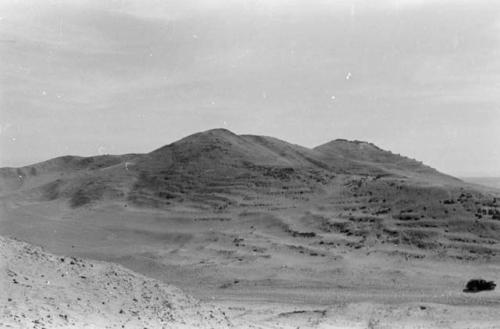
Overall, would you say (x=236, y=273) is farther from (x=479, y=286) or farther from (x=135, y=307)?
(x=135, y=307)

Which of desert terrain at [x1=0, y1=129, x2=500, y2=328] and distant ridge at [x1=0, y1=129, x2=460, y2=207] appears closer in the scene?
desert terrain at [x1=0, y1=129, x2=500, y2=328]

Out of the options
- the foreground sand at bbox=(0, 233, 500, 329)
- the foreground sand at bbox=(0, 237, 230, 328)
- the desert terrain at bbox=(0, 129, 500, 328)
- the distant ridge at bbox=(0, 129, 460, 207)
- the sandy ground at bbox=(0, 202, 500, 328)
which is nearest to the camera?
→ the foreground sand at bbox=(0, 237, 230, 328)

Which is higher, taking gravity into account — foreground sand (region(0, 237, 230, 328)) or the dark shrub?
foreground sand (region(0, 237, 230, 328))

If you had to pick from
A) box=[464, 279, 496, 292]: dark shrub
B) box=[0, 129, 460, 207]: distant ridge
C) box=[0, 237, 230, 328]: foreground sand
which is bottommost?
box=[464, 279, 496, 292]: dark shrub

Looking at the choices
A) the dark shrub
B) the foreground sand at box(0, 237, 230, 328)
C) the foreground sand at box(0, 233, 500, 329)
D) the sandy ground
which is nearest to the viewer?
the foreground sand at box(0, 237, 230, 328)

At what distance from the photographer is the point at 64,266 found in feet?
41.9

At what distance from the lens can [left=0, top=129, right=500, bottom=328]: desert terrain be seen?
1321cm

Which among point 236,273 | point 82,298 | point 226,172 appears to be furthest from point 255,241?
point 82,298

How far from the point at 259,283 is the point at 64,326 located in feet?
47.4

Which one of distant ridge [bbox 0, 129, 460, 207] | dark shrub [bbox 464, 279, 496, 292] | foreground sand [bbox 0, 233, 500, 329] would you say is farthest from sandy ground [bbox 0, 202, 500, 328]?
distant ridge [bbox 0, 129, 460, 207]

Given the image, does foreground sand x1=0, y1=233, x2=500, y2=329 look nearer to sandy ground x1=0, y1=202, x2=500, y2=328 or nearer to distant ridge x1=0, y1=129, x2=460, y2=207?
sandy ground x1=0, y1=202, x2=500, y2=328

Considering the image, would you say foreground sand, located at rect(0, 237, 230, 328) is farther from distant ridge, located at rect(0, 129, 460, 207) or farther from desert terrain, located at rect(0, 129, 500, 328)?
distant ridge, located at rect(0, 129, 460, 207)

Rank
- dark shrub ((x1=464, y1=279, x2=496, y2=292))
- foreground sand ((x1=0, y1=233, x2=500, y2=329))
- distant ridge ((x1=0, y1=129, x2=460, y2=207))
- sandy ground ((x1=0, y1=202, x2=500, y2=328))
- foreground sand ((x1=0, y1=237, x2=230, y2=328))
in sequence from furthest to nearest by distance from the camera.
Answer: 1. distant ridge ((x1=0, y1=129, x2=460, y2=207))
2. dark shrub ((x1=464, y1=279, x2=496, y2=292))
3. sandy ground ((x1=0, y1=202, x2=500, y2=328))
4. foreground sand ((x1=0, y1=233, x2=500, y2=329))
5. foreground sand ((x1=0, y1=237, x2=230, y2=328))

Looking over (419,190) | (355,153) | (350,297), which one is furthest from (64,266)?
(355,153)
